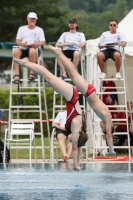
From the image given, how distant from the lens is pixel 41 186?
922 cm

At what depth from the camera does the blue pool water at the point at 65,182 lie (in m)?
8.11

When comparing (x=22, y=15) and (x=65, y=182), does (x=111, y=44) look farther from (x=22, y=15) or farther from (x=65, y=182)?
(x=22, y=15)

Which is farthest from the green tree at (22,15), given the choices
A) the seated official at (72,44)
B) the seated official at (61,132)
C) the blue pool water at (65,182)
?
the blue pool water at (65,182)

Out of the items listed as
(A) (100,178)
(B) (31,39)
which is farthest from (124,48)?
(A) (100,178)

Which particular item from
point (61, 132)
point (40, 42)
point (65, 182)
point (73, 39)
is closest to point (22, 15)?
point (73, 39)

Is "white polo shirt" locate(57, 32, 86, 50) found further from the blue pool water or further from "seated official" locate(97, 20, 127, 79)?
the blue pool water

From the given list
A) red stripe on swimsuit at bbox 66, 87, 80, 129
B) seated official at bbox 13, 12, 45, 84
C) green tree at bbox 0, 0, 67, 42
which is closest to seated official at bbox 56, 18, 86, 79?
seated official at bbox 13, 12, 45, 84

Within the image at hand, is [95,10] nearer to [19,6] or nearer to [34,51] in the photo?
[19,6]

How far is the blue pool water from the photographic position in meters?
8.11

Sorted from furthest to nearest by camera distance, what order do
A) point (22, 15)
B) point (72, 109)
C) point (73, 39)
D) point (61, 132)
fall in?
point (22, 15)
point (73, 39)
point (61, 132)
point (72, 109)

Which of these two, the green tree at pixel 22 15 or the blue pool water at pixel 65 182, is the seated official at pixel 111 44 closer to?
the blue pool water at pixel 65 182

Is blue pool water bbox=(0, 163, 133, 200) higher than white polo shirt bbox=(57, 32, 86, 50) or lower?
lower

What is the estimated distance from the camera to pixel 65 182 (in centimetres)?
970

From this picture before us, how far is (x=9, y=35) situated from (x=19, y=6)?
2.29m
